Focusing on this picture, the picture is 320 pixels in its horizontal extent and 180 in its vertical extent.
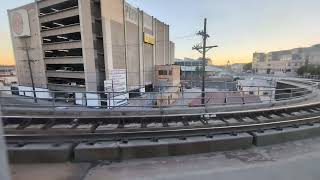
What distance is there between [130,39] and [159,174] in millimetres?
32961

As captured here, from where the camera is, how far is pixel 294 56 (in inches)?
3258

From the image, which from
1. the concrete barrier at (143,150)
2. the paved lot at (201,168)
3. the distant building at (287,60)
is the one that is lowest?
the paved lot at (201,168)

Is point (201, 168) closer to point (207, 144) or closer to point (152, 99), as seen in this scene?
point (207, 144)

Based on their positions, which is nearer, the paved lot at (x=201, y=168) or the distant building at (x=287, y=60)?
the paved lot at (x=201, y=168)

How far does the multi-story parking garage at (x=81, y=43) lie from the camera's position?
28.9 metres

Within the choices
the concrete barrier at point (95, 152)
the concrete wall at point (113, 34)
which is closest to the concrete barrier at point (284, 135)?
the concrete barrier at point (95, 152)

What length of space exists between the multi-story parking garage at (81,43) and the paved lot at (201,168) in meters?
23.5

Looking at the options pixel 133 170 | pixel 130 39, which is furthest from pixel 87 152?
pixel 130 39

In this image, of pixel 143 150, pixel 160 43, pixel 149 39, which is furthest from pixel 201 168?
pixel 160 43

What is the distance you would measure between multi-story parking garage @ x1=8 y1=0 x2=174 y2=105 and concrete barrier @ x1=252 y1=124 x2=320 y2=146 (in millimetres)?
23603

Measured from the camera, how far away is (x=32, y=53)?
36.9 meters

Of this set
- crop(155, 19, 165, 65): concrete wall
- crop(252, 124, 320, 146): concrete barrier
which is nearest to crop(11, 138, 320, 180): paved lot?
crop(252, 124, 320, 146): concrete barrier

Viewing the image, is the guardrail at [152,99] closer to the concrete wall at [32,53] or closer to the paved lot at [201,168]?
the paved lot at [201,168]

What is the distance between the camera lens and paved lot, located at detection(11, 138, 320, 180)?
3.68 metres
